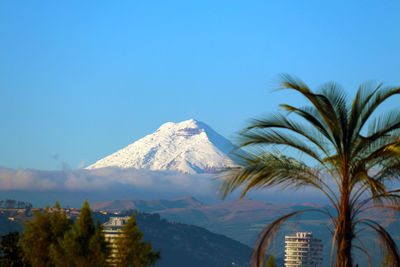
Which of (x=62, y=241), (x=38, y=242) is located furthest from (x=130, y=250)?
(x=38, y=242)

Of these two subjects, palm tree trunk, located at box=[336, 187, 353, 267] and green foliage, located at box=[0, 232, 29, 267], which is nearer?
palm tree trunk, located at box=[336, 187, 353, 267]

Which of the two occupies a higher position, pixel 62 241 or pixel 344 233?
pixel 344 233

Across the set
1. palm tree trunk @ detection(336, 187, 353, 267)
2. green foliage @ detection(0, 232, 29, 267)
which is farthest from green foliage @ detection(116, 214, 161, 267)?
palm tree trunk @ detection(336, 187, 353, 267)

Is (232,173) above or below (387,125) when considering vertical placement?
below

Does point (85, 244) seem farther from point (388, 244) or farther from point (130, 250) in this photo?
point (388, 244)

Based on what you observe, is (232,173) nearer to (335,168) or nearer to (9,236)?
(335,168)

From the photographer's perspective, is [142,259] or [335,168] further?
[142,259]

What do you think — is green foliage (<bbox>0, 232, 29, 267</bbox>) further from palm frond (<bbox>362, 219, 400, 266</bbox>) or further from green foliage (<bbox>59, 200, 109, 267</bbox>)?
palm frond (<bbox>362, 219, 400, 266</bbox>)

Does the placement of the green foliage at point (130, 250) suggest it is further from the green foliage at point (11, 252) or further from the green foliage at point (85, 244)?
the green foliage at point (11, 252)

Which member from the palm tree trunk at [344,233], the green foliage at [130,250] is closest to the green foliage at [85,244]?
the green foliage at [130,250]

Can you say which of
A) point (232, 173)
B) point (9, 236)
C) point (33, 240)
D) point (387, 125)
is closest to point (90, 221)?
point (33, 240)

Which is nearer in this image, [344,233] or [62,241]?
[344,233]

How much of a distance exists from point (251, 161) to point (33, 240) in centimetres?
1733

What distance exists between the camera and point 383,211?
21.3 meters
